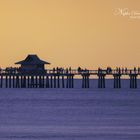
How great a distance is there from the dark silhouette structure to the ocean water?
31.7 m

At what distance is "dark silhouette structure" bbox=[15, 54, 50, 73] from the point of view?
487 feet

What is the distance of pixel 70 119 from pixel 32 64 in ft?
220

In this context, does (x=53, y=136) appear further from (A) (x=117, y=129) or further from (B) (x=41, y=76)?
(B) (x=41, y=76)

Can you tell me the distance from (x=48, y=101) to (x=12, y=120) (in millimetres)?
35733

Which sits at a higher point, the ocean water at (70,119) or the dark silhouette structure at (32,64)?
the dark silhouette structure at (32,64)

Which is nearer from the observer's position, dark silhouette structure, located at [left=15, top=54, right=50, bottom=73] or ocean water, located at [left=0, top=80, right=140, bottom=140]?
ocean water, located at [left=0, top=80, right=140, bottom=140]

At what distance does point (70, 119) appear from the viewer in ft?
269

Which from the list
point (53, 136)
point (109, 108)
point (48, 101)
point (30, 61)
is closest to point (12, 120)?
point (53, 136)

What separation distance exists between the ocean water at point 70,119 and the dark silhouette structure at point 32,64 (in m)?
A: 31.7

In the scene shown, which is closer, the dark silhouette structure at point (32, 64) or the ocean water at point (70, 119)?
the ocean water at point (70, 119)

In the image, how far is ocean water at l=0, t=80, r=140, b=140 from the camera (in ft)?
227

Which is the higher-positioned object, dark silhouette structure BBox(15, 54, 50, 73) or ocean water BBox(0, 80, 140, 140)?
dark silhouette structure BBox(15, 54, 50, 73)

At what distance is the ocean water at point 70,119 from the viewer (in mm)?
69250

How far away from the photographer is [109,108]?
98812 millimetres
